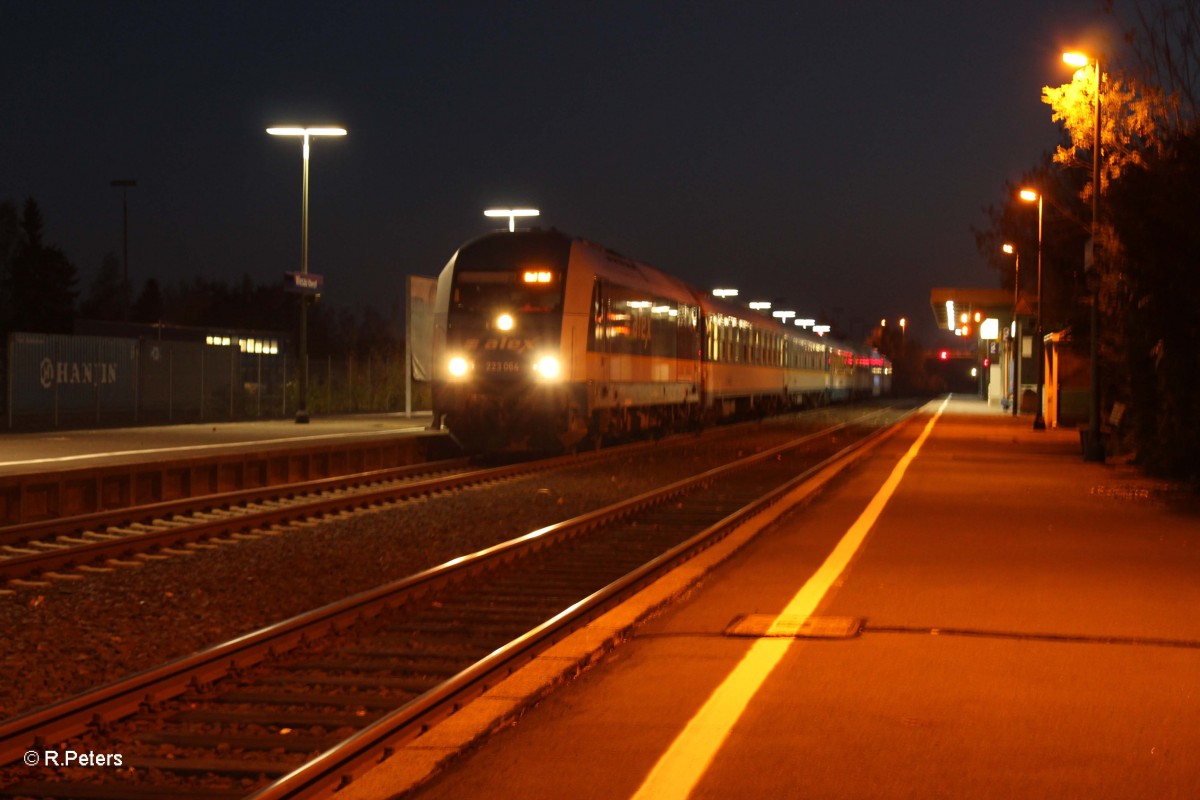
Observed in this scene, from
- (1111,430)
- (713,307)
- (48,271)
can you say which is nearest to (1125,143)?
(1111,430)

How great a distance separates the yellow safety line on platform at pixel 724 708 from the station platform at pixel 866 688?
16 millimetres

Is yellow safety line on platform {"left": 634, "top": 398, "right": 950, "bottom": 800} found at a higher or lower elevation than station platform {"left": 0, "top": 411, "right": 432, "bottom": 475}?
lower

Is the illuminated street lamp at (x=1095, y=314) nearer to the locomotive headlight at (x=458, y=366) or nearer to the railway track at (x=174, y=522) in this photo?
the locomotive headlight at (x=458, y=366)

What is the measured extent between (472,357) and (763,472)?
211 inches

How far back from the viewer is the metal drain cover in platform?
843 centimetres

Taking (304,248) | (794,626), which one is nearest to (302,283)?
(304,248)

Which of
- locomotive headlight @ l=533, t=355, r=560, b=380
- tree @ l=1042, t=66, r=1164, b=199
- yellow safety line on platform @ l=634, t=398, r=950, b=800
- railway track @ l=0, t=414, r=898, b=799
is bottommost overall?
railway track @ l=0, t=414, r=898, b=799

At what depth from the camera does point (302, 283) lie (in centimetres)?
3334

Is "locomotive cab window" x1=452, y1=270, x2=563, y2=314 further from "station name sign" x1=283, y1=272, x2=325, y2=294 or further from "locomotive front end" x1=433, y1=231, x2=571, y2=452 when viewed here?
"station name sign" x1=283, y1=272, x2=325, y2=294

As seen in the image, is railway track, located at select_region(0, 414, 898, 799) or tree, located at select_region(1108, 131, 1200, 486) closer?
railway track, located at select_region(0, 414, 898, 799)

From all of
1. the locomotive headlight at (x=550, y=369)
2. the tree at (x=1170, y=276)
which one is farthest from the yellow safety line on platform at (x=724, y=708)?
the locomotive headlight at (x=550, y=369)

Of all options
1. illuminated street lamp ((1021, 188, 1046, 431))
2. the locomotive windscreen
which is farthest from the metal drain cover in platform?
illuminated street lamp ((1021, 188, 1046, 431))

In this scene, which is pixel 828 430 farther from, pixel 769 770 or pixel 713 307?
pixel 769 770

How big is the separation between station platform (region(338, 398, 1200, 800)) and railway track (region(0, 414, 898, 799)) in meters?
0.27
